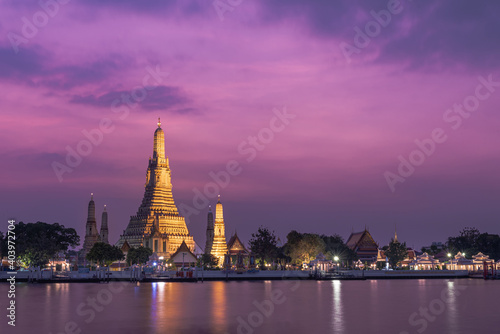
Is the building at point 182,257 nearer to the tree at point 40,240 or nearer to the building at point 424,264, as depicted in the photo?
the tree at point 40,240

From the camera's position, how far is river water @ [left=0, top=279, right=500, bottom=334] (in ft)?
155

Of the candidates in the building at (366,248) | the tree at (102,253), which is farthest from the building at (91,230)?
the building at (366,248)

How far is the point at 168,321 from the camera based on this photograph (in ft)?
167

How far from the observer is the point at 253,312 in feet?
186

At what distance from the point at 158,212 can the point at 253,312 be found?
3773 inches

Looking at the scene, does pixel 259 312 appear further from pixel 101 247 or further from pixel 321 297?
pixel 101 247

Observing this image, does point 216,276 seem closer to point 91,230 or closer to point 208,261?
point 208,261

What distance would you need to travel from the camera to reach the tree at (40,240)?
10961 cm

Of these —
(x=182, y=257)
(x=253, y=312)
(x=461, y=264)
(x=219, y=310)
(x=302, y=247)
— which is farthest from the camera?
(x=461, y=264)

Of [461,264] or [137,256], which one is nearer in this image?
[137,256]

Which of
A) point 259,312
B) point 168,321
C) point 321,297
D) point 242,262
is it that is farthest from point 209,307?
point 242,262

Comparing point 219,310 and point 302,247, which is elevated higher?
point 302,247

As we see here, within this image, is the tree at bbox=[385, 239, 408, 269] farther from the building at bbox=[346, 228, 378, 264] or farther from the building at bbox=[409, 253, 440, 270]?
the building at bbox=[346, 228, 378, 264]

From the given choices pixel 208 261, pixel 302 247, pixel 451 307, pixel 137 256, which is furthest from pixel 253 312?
pixel 208 261
